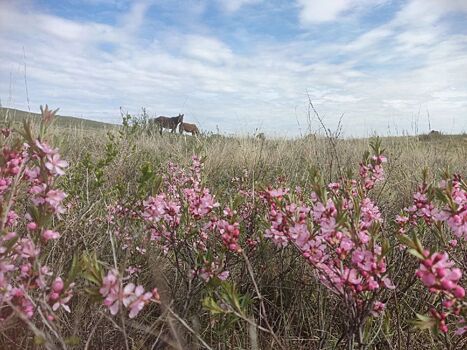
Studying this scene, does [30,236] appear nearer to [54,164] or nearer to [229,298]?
[54,164]

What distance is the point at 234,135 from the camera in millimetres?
10016

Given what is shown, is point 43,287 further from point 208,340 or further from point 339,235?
point 208,340

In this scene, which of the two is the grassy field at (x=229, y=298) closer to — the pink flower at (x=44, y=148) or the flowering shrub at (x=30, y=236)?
the flowering shrub at (x=30, y=236)

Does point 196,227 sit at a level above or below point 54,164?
below

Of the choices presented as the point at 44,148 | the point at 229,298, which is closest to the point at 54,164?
the point at 44,148

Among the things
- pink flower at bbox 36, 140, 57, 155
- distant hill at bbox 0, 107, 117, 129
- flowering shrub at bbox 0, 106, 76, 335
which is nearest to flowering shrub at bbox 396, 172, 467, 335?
flowering shrub at bbox 0, 106, 76, 335

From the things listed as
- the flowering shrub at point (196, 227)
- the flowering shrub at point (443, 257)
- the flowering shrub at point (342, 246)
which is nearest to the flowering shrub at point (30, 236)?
the flowering shrub at point (196, 227)

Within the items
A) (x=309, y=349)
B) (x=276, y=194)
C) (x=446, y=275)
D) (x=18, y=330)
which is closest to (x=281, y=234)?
(x=276, y=194)

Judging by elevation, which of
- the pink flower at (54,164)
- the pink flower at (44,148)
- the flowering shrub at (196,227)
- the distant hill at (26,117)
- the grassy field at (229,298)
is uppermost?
the distant hill at (26,117)

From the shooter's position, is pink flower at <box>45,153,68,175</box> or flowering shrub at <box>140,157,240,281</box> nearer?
pink flower at <box>45,153,68,175</box>

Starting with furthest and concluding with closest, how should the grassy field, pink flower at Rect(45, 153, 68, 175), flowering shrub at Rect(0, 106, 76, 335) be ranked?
the grassy field → pink flower at Rect(45, 153, 68, 175) → flowering shrub at Rect(0, 106, 76, 335)

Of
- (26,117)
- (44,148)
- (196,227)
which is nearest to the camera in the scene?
(44,148)

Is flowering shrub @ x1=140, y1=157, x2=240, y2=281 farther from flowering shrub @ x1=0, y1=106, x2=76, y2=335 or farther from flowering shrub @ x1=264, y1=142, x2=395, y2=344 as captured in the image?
flowering shrub @ x1=0, y1=106, x2=76, y2=335

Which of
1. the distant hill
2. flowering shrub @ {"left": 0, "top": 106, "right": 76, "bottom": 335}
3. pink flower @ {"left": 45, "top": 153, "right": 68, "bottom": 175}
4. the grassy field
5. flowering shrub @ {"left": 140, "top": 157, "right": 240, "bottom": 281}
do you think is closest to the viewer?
flowering shrub @ {"left": 0, "top": 106, "right": 76, "bottom": 335}
